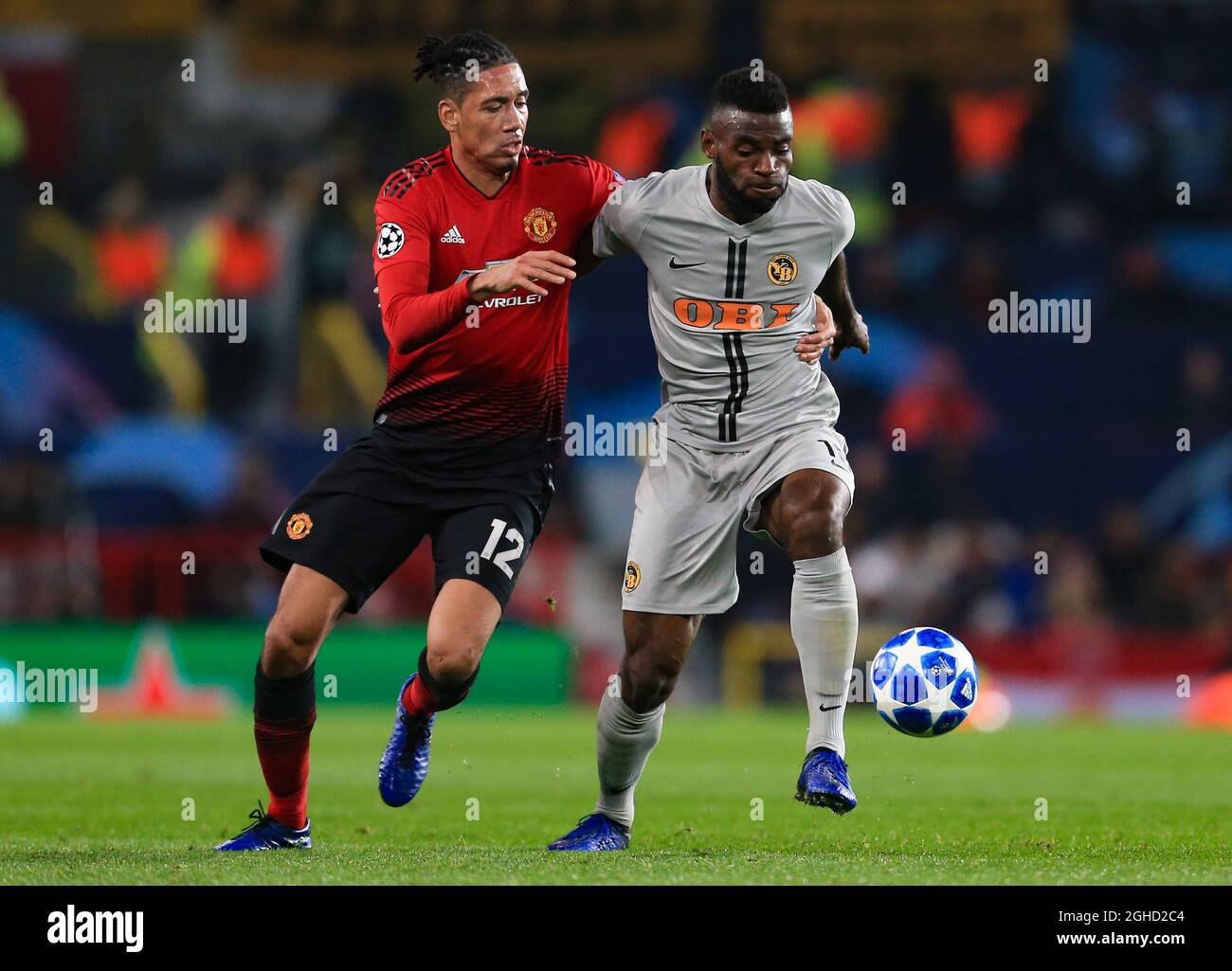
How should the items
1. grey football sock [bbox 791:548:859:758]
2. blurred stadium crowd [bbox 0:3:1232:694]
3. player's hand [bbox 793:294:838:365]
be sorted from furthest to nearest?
blurred stadium crowd [bbox 0:3:1232:694] < player's hand [bbox 793:294:838:365] < grey football sock [bbox 791:548:859:758]

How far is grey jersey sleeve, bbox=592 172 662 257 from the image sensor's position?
21.9 ft

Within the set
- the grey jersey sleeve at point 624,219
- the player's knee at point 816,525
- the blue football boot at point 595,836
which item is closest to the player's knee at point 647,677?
the blue football boot at point 595,836

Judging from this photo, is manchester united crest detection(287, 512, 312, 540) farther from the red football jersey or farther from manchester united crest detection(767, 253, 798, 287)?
manchester united crest detection(767, 253, 798, 287)

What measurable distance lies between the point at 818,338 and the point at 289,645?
2120 mm

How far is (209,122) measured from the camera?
2167 cm

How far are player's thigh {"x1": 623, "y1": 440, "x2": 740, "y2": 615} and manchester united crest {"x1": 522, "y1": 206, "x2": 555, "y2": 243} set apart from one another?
37.5 inches

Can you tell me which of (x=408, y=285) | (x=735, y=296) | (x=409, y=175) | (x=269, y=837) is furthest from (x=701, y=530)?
(x=269, y=837)

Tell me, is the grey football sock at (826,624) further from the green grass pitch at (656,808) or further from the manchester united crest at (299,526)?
the manchester united crest at (299,526)

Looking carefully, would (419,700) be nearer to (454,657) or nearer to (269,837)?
(454,657)

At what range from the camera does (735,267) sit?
6.59 m

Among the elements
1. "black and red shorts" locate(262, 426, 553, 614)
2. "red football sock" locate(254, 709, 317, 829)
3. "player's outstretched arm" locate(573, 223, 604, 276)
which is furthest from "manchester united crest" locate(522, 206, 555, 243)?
"red football sock" locate(254, 709, 317, 829)

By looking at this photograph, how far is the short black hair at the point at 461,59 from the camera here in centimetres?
666

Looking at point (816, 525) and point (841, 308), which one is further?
point (841, 308)

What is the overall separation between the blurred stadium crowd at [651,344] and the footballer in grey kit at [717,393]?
26.7 feet
